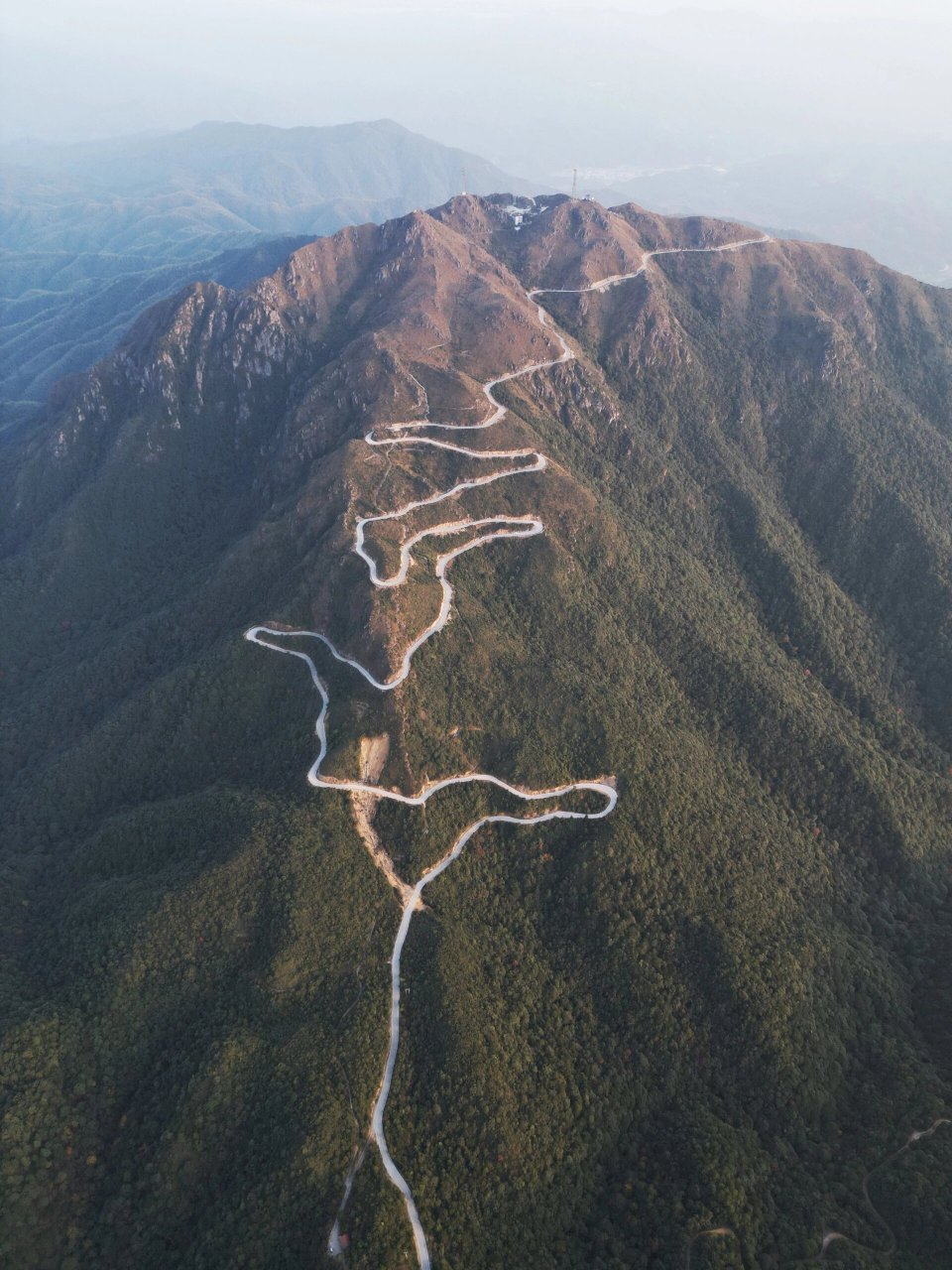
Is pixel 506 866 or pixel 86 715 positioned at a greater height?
pixel 506 866

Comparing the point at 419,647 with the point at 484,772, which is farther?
the point at 419,647

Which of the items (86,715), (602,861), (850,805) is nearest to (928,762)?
(850,805)

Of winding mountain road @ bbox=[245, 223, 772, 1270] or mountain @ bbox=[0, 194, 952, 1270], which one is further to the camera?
winding mountain road @ bbox=[245, 223, 772, 1270]

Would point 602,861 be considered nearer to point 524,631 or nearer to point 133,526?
point 524,631

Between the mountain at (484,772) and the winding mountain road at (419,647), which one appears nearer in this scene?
the mountain at (484,772)
